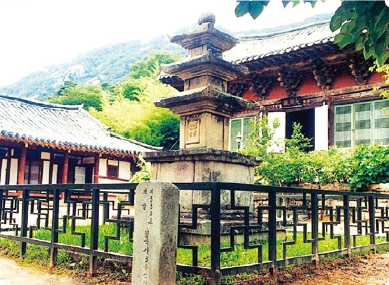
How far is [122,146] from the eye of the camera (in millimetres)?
22859

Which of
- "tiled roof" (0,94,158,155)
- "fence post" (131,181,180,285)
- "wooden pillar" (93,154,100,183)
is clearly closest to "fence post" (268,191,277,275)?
"fence post" (131,181,180,285)

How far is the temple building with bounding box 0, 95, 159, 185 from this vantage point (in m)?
18.9

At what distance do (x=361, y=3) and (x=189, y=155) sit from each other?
12.8 feet

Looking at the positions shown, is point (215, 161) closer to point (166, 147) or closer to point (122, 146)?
point (122, 146)

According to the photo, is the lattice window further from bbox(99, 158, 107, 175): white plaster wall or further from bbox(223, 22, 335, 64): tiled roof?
bbox(99, 158, 107, 175): white plaster wall

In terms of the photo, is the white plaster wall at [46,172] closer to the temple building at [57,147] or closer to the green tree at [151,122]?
the temple building at [57,147]

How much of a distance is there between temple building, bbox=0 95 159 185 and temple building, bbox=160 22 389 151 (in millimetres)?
6790

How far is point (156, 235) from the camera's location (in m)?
3.90

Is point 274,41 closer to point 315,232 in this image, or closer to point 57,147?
point 57,147

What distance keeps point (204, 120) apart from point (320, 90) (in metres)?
9.11

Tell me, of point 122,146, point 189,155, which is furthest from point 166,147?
point 189,155

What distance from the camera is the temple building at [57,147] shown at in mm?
18906

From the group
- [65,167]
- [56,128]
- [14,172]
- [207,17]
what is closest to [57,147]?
[65,167]

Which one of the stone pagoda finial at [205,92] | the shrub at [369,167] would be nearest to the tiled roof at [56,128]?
the stone pagoda finial at [205,92]
